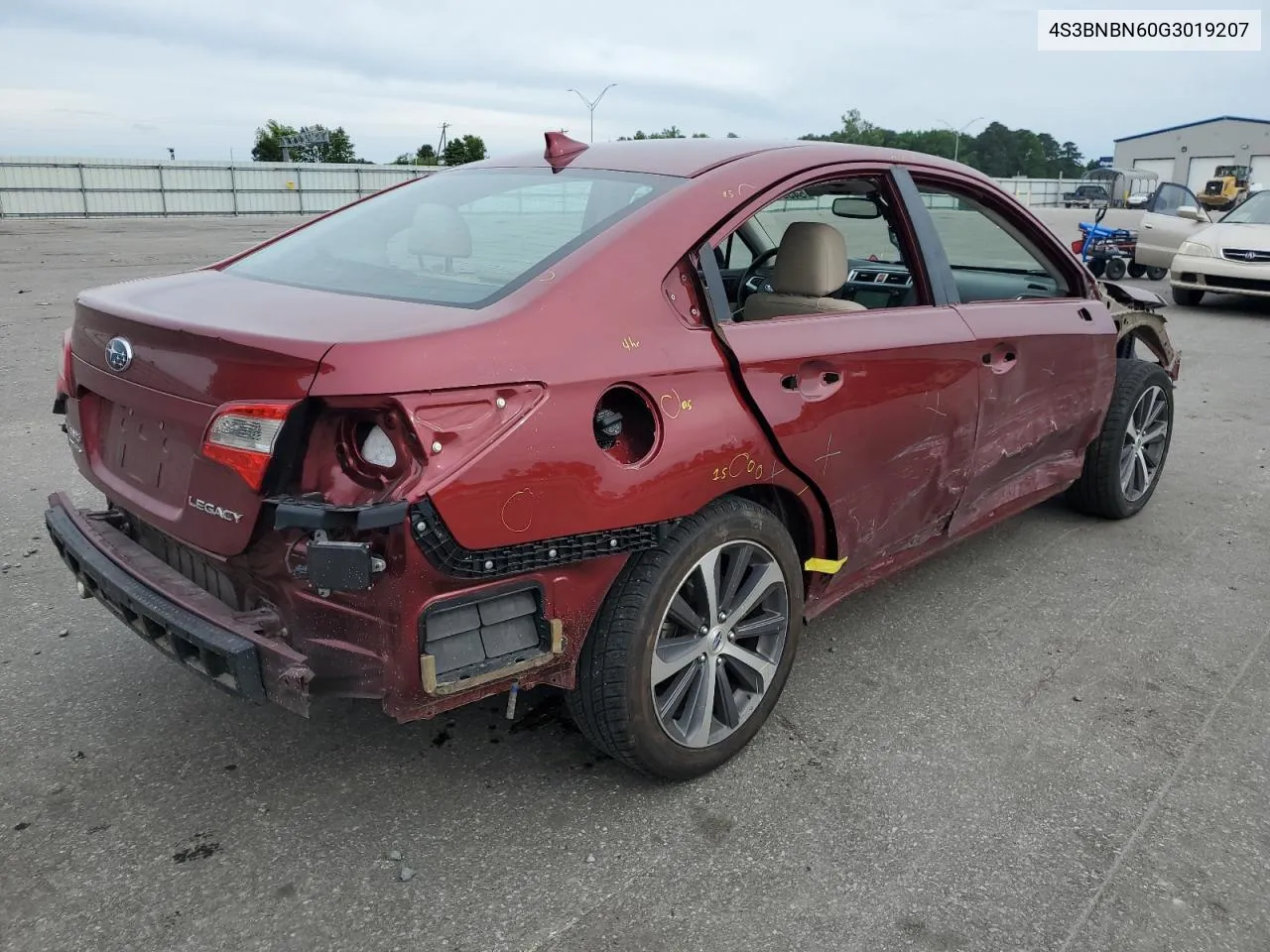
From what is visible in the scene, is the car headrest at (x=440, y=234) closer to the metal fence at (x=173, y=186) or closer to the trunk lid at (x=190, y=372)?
the trunk lid at (x=190, y=372)

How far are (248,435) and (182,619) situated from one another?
0.54 m

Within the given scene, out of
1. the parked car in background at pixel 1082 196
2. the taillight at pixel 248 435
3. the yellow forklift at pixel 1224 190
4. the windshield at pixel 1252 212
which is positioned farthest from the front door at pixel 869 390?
the parked car in background at pixel 1082 196

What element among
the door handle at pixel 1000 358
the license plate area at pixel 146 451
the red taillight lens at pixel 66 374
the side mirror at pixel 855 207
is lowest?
the license plate area at pixel 146 451

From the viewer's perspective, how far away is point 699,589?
264 centimetres

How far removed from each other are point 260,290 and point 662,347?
1.08 m

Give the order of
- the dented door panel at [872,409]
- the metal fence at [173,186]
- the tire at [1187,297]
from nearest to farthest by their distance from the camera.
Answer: the dented door panel at [872,409], the tire at [1187,297], the metal fence at [173,186]

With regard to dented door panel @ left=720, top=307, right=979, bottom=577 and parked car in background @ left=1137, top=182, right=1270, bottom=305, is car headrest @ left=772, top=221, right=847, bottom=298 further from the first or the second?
parked car in background @ left=1137, top=182, right=1270, bottom=305

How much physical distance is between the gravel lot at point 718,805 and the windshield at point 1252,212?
1037 centimetres

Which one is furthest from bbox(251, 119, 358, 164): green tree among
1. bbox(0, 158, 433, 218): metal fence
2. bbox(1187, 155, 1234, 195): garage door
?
bbox(1187, 155, 1234, 195): garage door

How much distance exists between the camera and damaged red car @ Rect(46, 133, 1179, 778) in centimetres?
211

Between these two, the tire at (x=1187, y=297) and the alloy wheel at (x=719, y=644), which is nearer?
the alloy wheel at (x=719, y=644)

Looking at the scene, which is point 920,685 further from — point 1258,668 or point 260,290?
point 260,290

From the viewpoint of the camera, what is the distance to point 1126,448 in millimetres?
4770

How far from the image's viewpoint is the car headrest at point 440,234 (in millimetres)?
2844
